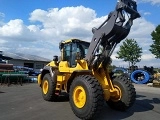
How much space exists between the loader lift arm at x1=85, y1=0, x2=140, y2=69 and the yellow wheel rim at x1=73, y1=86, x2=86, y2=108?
1.16 m

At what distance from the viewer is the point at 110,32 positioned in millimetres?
9211

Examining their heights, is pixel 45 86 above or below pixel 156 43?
below

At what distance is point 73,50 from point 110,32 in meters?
2.88

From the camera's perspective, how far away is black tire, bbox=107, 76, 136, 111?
9743 millimetres

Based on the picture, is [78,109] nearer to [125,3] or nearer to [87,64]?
[87,64]

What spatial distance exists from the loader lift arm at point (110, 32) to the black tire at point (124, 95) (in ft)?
3.14

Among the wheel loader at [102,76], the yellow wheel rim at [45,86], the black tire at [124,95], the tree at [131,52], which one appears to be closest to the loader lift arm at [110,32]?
the wheel loader at [102,76]

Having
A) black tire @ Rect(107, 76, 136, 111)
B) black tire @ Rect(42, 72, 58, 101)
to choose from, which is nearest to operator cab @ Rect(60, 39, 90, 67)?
black tire @ Rect(42, 72, 58, 101)

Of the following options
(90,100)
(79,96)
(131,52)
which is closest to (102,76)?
(79,96)

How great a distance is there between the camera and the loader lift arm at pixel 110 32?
9289 millimetres

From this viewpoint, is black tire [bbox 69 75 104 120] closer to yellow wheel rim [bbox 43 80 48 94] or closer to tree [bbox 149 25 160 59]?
yellow wheel rim [bbox 43 80 48 94]

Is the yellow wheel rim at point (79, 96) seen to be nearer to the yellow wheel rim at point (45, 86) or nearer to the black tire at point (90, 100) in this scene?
the black tire at point (90, 100)

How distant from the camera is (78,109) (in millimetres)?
8805

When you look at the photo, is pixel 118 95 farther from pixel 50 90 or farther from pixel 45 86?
pixel 45 86
